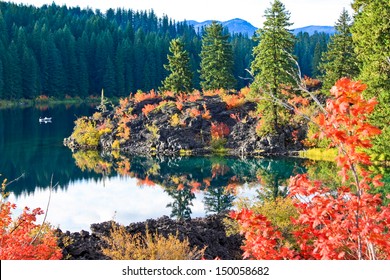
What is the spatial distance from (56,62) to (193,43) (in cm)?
3153

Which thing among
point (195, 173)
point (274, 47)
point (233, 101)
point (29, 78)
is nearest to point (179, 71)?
point (233, 101)

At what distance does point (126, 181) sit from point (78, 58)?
72564 millimetres

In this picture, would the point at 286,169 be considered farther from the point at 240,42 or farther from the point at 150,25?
the point at 150,25

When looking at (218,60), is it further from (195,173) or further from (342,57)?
(195,173)

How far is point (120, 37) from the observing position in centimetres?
11288

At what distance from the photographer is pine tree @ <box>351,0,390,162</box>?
90.5 feet

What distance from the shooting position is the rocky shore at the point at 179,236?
1366 cm

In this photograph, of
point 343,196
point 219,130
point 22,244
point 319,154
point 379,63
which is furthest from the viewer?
point 219,130

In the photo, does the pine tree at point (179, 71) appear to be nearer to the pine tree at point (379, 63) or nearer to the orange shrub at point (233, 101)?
the orange shrub at point (233, 101)

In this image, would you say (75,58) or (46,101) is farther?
(75,58)

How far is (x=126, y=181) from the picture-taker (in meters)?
28.7

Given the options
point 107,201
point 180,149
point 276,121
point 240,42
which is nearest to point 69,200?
point 107,201

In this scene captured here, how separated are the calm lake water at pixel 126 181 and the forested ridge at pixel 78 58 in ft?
148

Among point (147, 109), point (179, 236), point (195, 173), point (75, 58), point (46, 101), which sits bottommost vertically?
point (195, 173)
